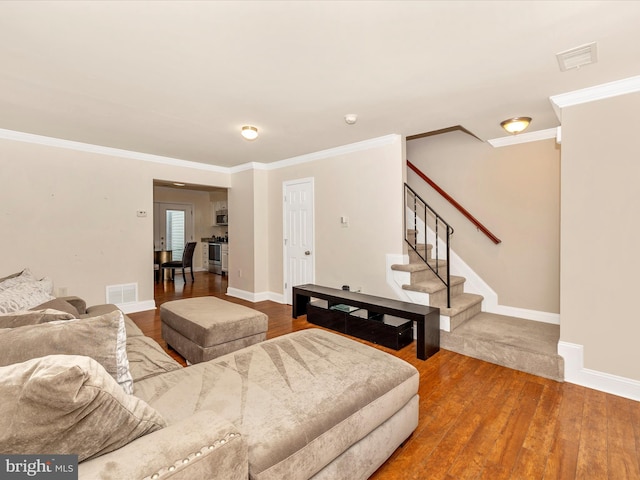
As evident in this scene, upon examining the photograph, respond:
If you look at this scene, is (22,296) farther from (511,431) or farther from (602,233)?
(602,233)

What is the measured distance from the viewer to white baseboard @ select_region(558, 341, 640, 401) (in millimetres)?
2424

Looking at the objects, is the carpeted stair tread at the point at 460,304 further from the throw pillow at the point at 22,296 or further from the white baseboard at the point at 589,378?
the throw pillow at the point at 22,296

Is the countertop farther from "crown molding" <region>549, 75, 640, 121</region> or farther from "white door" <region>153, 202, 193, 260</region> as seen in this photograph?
"crown molding" <region>549, 75, 640, 121</region>

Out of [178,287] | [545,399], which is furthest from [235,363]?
[178,287]

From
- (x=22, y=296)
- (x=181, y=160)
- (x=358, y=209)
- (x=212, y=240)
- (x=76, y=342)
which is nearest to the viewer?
(x=76, y=342)

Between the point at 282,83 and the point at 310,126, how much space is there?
109 centimetres

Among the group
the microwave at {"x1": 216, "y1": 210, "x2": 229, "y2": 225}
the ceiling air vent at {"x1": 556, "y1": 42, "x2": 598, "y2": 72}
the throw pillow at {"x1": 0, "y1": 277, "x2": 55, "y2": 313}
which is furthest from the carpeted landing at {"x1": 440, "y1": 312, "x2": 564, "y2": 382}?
the microwave at {"x1": 216, "y1": 210, "x2": 229, "y2": 225}

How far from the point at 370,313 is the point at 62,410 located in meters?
3.33

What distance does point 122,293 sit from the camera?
15.5 ft

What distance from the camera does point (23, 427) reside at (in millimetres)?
776

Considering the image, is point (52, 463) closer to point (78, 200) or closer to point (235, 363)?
point (235, 363)

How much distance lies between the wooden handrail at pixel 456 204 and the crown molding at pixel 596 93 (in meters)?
1.73

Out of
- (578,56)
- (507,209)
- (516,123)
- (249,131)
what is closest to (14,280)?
(249,131)

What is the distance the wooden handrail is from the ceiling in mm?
1196
